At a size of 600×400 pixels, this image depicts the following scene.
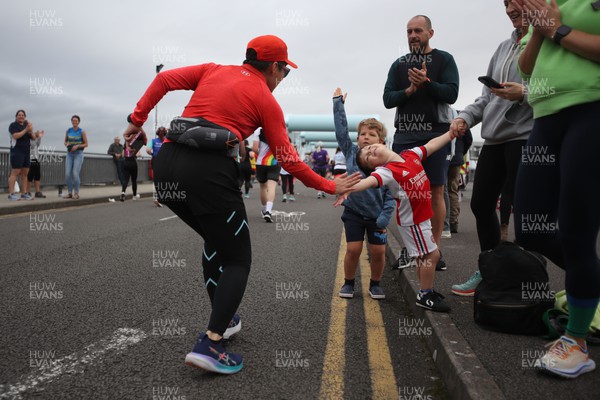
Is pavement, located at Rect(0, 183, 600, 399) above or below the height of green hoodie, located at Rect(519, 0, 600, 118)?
below

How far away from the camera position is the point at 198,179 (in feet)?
8.16

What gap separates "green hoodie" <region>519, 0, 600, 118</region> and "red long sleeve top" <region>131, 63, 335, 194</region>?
1.20 m

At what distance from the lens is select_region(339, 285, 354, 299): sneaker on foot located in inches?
162

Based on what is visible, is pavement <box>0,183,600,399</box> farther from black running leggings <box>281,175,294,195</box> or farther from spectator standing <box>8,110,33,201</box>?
black running leggings <box>281,175,294,195</box>

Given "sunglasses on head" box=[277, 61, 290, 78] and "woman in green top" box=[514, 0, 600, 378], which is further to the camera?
"sunglasses on head" box=[277, 61, 290, 78]

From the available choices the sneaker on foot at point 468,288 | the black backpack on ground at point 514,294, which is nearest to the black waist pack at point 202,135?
the black backpack on ground at point 514,294

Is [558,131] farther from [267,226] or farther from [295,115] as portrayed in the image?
[295,115]

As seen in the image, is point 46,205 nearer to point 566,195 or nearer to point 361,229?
point 361,229

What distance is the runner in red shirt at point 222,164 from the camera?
2504mm

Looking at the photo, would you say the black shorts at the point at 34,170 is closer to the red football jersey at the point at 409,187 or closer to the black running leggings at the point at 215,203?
the black running leggings at the point at 215,203

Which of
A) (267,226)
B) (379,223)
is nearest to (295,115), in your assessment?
(267,226)

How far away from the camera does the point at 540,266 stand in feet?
9.97

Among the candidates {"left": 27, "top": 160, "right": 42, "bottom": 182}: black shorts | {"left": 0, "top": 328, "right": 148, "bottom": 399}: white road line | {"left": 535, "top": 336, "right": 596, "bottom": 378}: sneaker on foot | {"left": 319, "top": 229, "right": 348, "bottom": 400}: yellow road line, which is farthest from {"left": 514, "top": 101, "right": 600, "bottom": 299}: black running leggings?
{"left": 27, "top": 160, "right": 42, "bottom": 182}: black shorts

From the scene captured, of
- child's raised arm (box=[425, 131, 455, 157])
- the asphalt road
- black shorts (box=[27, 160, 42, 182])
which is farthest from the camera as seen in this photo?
black shorts (box=[27, 160, 42, 182])
